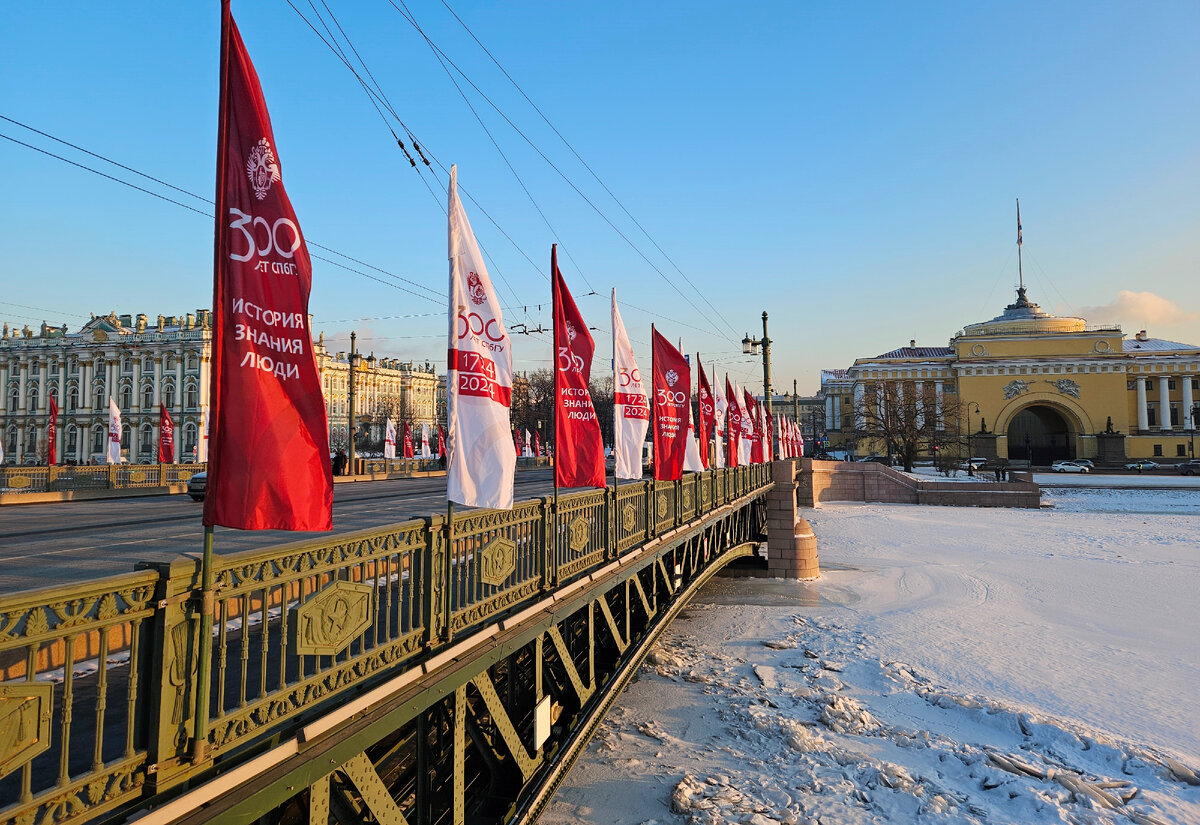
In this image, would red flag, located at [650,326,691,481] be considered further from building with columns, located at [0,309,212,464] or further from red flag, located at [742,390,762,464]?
building with columns, located at [0,309,212,464]

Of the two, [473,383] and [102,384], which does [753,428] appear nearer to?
[473,383]

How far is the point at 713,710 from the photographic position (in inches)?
505

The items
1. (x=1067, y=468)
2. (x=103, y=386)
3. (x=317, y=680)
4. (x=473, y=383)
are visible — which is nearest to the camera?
(x=317, y=680)

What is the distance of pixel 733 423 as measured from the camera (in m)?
24.5

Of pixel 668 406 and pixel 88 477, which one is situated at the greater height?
pixel 668 406

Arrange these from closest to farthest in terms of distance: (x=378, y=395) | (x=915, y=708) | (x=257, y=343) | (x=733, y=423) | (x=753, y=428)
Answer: (x=257, y=343) → (x=915, y=708) → (x=733, y=423) → (x=753, y=428) → (x=378, y=395)

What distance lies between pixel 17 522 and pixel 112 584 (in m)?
19.5

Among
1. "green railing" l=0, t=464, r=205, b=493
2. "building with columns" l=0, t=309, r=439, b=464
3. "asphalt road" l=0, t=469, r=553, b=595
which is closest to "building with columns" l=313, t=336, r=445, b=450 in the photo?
"building with columns" l=0, t=309, r=439, b=464

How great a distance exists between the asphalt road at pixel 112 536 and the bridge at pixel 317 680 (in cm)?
169

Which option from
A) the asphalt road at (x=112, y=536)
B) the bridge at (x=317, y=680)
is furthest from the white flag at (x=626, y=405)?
the asphalt road at (x=112, y=536)

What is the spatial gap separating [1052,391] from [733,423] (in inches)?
2878

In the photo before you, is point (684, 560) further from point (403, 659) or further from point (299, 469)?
point (299, 469)

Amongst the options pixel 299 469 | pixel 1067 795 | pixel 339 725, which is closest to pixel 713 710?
pixel 1067 795

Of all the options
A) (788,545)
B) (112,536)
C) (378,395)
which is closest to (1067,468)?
(788,545)
